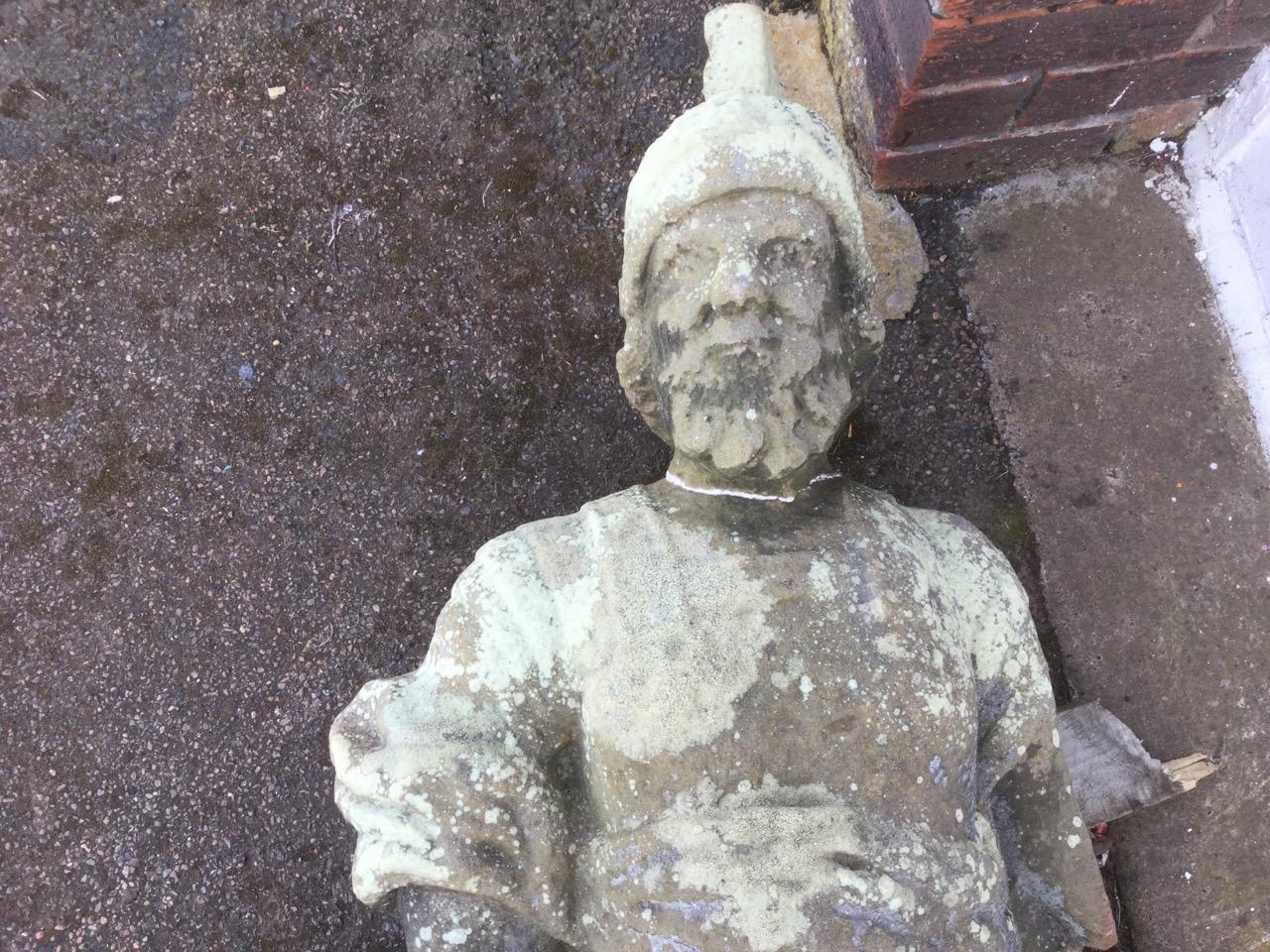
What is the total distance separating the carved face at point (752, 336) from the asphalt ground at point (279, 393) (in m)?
1.00

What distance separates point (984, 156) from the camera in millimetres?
2383

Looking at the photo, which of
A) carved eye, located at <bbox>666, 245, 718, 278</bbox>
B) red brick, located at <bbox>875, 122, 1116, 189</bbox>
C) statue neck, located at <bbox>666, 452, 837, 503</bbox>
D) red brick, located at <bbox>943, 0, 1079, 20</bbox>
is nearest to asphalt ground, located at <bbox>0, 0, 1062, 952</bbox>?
red brick, located at <bbox>875, 122, 1116, 189</bbox>

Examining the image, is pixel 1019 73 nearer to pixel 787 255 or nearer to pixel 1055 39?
pixel 1055 39

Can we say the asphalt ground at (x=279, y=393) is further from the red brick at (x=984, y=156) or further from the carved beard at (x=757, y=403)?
the carved beard at (x=757, y=403)

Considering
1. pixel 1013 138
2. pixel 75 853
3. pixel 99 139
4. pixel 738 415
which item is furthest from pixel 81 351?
pixel 1013 138

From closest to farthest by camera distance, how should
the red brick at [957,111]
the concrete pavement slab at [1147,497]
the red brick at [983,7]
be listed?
the red brick at [983,7], the red brick at [957,111], the concrete pavement slab at [1147,497]

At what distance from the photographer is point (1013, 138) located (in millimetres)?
2324

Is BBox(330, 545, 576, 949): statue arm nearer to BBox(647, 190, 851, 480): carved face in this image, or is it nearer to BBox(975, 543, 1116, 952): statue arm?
BBox(647, 190, 851, 480): carved face

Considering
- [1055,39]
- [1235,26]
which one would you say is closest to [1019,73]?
[1055,39]

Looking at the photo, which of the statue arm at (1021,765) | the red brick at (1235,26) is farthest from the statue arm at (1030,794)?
the red brick at (1235,26)

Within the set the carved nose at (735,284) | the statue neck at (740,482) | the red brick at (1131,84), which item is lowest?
the statue neck at (740,482)

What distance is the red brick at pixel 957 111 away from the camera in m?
2.09

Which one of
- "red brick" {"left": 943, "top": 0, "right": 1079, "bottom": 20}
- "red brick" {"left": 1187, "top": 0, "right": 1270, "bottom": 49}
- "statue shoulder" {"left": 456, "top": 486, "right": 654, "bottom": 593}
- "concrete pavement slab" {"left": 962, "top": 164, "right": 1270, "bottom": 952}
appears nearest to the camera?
"statue shoulder" {"left": 456, "top": 486, "right": 654, "bottom": 593}

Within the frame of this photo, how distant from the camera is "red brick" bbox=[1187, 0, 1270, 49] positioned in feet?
6.48
